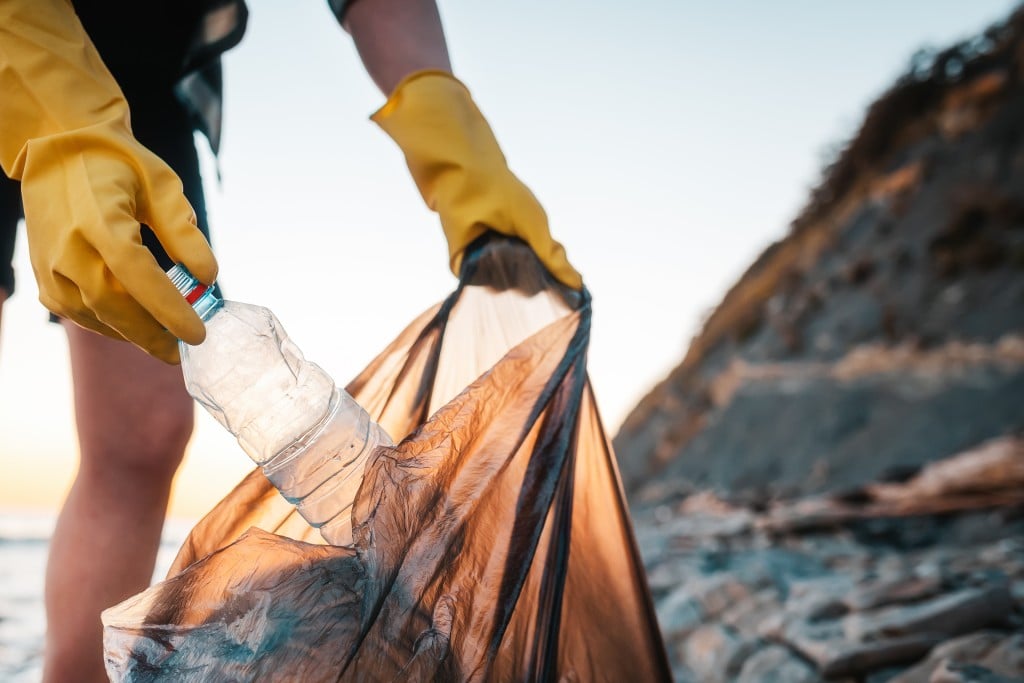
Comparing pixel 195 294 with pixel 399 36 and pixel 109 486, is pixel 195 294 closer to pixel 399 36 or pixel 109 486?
pixel 109 486

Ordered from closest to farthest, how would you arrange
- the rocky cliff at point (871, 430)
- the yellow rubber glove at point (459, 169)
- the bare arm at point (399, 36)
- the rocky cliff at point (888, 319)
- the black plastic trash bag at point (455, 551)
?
the black plastic trash bag at point (455, 551)
the yellow rubber glove at point (459, 169)
the bare arm at point (399, 36)
the rocky cliff at point (871, 430)
the rocky cliff at point (888, 319)

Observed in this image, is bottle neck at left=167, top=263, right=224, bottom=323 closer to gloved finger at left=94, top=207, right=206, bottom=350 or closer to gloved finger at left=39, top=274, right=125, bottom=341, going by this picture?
gloved finger at left=94, top=207, right=206, bottom=350

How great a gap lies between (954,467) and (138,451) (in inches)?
166

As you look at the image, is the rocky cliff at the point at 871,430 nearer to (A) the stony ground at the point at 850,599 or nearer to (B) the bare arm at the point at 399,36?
(A) the stony ground at the point at 850,599

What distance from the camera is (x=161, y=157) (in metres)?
1.34

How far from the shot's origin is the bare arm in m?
1.33

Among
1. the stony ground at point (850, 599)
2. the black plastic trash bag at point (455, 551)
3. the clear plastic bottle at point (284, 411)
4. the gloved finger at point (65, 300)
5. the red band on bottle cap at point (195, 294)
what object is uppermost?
the gloved finger at point (65, 300)

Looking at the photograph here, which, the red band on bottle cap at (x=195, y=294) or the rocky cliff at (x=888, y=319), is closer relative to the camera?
the red band on bottle cap at (x=195, y=294)

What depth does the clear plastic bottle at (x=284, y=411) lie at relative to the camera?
41.1 inches

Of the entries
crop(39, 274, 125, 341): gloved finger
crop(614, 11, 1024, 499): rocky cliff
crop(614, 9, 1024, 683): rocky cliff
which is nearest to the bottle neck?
crop(39, 274, 125, 341): gloved finger

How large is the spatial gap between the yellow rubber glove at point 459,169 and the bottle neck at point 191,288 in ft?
1.30

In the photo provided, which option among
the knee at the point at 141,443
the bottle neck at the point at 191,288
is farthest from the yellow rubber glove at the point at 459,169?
the knee at the point at 141,443

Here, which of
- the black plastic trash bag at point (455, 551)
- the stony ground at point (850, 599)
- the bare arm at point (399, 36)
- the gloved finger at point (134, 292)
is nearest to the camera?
the black plastic trash bag at point (455, 551)

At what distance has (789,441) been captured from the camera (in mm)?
7707
